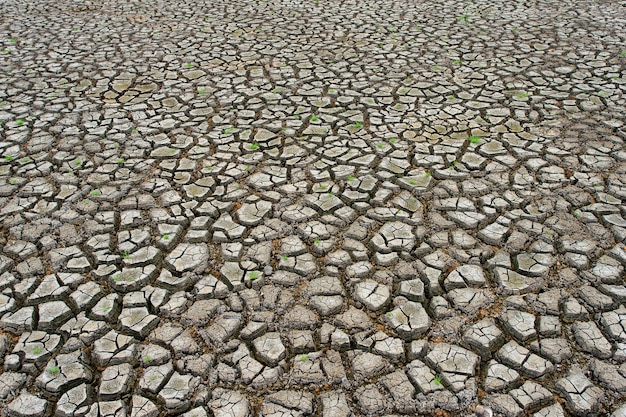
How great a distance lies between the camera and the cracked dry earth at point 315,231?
8.95 ft

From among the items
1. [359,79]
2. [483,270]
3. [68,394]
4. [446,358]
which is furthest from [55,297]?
[359,79]

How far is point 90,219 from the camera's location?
3.87m

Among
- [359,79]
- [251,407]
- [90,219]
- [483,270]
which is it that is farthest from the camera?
[359,79]

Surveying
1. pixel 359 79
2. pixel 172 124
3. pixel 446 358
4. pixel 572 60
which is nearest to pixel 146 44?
pixel 172 124

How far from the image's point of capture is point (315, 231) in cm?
372

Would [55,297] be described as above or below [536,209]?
below

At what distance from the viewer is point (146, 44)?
7.20 m

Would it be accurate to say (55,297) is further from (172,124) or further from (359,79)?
(359,79)

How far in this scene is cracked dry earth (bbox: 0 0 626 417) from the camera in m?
2.73

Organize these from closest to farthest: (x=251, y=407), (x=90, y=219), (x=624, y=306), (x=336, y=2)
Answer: (x=251, y=407) → (x=624, y=306) → (x=90, y=219) → (x=336, y=2)

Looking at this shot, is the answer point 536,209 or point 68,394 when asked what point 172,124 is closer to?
point 68,394

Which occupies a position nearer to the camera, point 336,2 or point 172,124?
point 172,124

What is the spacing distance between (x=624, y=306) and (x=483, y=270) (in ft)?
2.70

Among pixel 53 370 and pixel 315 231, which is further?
pixel 315 231
